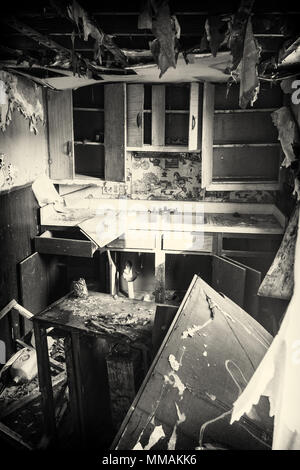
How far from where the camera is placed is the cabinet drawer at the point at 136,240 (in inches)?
154

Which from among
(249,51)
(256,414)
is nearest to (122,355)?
(256,414)

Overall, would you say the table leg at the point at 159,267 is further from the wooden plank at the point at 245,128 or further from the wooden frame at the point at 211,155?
the wooden plank at the point at 245,128

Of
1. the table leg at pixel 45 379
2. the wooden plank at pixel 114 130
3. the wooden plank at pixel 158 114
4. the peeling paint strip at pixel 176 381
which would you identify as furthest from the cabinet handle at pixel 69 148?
the peeling paint strip at pixel 176 381

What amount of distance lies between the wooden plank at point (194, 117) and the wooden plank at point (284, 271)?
1.28m

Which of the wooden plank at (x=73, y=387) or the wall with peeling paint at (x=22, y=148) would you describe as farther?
the wall with peeling paint at (x=22, y=148)

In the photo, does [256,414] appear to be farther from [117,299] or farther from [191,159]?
[191,159]

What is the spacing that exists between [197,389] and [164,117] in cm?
305

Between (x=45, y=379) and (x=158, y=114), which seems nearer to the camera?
(x=45, y=379)

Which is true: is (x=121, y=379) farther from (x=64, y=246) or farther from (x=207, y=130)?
(x=207, y=130)

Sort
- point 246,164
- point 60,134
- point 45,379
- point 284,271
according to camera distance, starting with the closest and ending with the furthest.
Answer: point 45,379 → point 284,271 → point 60,134 → point 246,164

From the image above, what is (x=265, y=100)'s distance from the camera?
4129 millimetres

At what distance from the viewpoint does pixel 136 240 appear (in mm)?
3912

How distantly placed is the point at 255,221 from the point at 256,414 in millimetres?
2608

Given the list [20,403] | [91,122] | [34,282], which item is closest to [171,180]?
[91,122]
